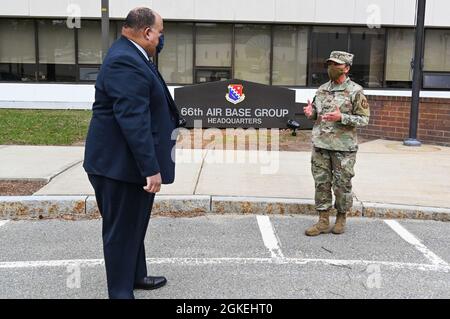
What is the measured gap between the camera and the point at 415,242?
534 cm

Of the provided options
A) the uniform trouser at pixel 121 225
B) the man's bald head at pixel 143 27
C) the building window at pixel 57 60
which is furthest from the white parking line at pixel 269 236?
the building window at pixel 57 60

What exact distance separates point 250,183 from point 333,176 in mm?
2051

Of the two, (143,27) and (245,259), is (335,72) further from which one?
(143,27)

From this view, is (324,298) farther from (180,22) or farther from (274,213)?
(180,22)

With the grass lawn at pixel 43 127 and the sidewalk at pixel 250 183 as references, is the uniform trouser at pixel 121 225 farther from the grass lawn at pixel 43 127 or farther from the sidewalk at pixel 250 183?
the grass lawn at pixel 43 127

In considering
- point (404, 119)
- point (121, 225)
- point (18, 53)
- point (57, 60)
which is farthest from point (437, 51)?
point (121, 225)

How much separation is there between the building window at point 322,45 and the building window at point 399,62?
150cm

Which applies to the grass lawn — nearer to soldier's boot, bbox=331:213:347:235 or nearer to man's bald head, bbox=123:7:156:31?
soldier's boot, bbox=331:213:347:235

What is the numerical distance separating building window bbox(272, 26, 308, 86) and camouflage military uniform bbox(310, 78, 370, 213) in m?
11.6

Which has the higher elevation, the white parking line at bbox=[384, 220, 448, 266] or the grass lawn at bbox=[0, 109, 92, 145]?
the grass lawn at bbox=[0, 109, 92, 145]

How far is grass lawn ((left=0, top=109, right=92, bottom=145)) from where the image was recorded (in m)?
10.3

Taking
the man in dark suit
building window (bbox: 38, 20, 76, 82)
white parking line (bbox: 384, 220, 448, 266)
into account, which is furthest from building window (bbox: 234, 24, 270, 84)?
the man in dark suit

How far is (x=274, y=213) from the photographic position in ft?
20.8
